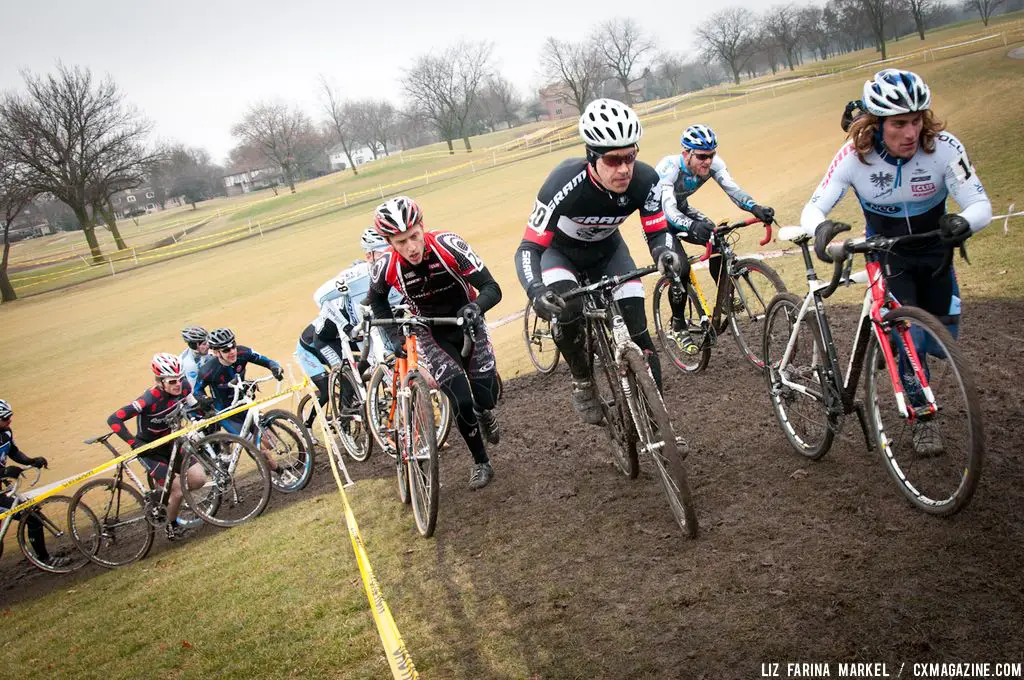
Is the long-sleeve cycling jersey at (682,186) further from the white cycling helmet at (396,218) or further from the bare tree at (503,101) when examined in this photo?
the bare tree at (503,101)

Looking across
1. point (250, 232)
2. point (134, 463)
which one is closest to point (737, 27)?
point (250, 232)

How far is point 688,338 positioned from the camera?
7.87 meters

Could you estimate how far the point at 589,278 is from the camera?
6281 mm

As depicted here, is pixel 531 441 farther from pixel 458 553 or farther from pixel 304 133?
pixel 304 133

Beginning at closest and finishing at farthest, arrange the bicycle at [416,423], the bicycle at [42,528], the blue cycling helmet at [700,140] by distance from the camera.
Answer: the bicycle at [416,423], the blue cycling helmet at [700,140], the bicycle at [42,528]

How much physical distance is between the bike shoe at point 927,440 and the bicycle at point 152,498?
6.45 meters

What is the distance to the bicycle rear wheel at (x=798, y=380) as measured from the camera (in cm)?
485

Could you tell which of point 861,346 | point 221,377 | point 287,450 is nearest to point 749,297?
point 861,346

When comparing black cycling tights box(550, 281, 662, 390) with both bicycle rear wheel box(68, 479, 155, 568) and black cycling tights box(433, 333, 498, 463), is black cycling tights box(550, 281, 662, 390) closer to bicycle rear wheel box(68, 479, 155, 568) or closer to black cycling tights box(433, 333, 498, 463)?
black cycling tights box(433, 333, 498, 463)

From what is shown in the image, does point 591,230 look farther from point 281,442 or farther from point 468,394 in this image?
point 281,442

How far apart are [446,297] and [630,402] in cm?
237

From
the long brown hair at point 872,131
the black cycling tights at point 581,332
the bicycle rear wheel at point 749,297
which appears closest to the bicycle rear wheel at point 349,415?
the black cycling tights at point 581,332

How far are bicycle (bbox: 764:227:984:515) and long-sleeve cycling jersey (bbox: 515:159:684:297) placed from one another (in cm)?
122

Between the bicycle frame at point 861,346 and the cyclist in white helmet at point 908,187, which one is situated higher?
the cyclist in white helmet at point 908,187
